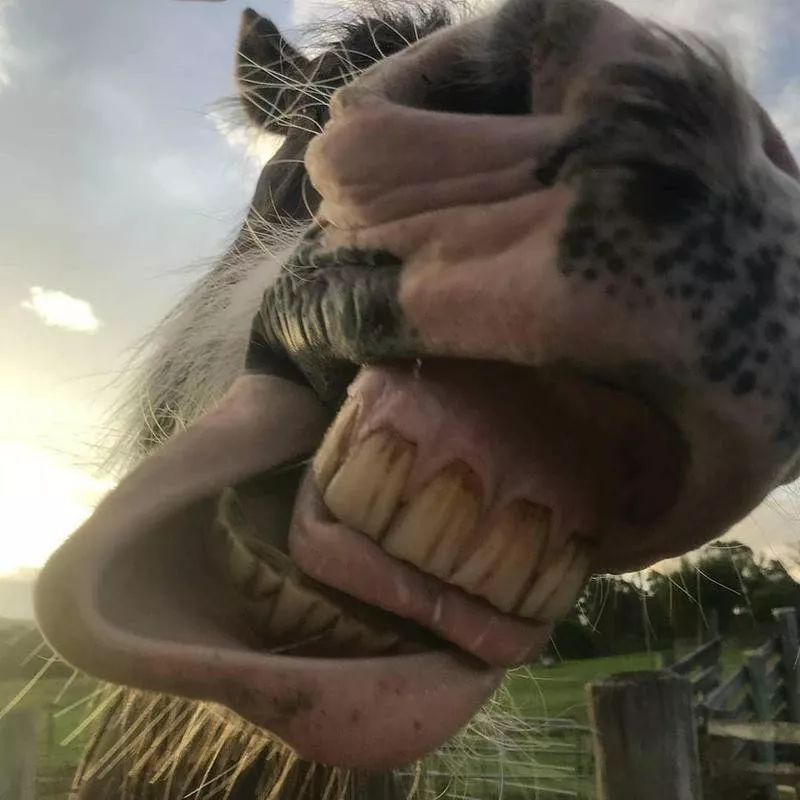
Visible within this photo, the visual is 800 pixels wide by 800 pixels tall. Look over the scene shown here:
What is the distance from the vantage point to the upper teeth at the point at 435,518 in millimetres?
409

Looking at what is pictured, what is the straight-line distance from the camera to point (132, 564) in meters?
0.42

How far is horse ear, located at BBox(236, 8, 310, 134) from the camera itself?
0.74 m

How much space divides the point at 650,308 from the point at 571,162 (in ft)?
0.25

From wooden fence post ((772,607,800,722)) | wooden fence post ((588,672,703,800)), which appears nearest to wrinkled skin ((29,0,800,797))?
wooden fence post ((588,672,703,800))

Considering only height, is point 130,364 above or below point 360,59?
below

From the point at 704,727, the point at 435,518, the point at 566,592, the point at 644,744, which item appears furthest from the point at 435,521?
the point at 704,727

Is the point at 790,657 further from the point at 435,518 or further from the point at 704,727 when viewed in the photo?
the point at 435,518

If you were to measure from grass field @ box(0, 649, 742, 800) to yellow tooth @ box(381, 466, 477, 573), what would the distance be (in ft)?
1.28

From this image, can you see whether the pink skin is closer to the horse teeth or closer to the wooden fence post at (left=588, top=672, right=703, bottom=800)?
the horse teeth

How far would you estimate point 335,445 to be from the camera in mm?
435

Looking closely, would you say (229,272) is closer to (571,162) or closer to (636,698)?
(571,162)

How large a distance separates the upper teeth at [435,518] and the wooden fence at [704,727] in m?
0.88

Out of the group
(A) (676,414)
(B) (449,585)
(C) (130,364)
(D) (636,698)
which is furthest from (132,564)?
(D) (636,698)

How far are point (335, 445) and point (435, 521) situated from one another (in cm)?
7
